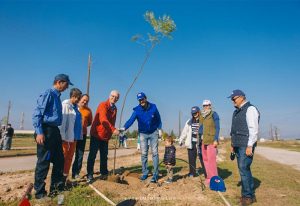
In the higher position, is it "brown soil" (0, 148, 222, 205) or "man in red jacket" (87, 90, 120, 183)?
"man in red jacket" (87, 90, 120, 183)

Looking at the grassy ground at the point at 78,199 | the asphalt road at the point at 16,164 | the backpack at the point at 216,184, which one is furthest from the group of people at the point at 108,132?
the asphalt road at the point at 16,164

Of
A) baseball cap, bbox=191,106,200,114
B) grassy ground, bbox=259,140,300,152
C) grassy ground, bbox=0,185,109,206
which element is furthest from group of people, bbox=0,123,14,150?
grassy ground, bbox=259,140,300,152

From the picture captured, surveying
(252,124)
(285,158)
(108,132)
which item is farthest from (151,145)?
(285,158)

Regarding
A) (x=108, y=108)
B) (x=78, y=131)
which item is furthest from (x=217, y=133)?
(x=78, y=131)

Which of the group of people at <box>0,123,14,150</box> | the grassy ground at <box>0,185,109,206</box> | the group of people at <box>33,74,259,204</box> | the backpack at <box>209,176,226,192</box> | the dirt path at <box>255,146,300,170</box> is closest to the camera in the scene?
the grassy ground at <box>0,185,109,206</box>

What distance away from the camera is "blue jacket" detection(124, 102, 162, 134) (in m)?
8.02

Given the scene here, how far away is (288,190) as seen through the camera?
752cm

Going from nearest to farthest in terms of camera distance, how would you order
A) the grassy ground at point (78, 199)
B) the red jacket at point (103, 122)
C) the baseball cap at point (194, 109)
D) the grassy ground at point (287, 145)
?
the grassy ground at point (78, 199), the red jacket at point (103, 122), the baseball cap at point (194, 109), the grassy ground at point (287, 145)

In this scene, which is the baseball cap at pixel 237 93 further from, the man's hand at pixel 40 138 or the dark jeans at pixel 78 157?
the dark jeans at pixel 78 157

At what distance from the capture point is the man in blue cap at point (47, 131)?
5.61 metres

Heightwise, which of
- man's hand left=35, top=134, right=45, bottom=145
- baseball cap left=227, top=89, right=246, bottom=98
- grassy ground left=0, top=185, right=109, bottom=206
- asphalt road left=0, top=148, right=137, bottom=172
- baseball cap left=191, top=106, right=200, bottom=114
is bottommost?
grassy ground left=0, top=185, right=109, bottom=206

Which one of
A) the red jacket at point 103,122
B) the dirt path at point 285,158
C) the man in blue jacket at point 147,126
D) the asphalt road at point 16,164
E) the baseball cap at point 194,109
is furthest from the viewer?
the dirt path at point 285,158

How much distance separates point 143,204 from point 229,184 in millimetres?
3308

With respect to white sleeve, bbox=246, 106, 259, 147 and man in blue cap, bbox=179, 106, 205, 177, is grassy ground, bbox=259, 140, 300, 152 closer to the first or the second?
man in blue cap, bbox=179, 106, 205, 177
